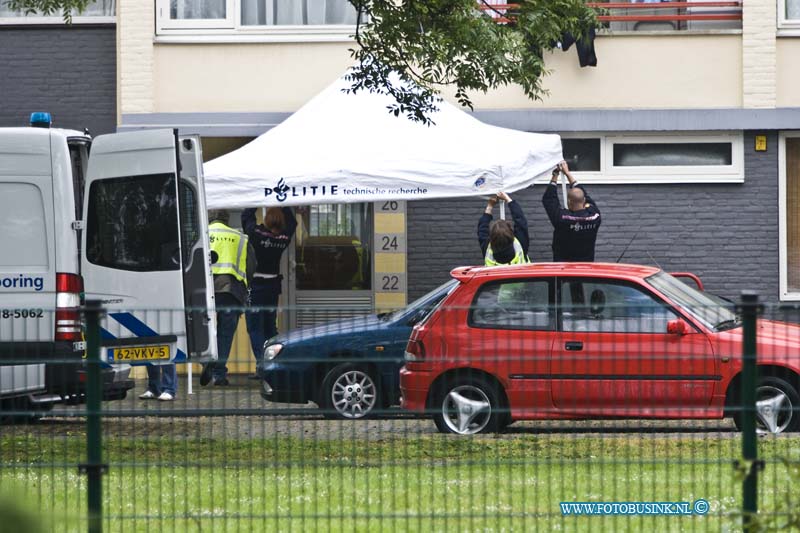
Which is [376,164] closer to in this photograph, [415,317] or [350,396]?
[415,317]

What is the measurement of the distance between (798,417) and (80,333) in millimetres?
6371

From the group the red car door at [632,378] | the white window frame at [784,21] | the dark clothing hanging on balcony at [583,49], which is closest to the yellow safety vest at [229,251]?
the dark clothing hanging on balcony at [583,49]

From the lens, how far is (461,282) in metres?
10.9

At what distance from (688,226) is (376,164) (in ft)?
15.3

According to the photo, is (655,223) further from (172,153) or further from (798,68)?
(172,153)

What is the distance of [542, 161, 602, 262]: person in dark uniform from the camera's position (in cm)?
1440

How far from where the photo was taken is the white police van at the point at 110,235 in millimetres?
10906

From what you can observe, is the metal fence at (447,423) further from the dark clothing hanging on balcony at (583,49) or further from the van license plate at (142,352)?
the dark clothing hanging on balcony at (583,49)

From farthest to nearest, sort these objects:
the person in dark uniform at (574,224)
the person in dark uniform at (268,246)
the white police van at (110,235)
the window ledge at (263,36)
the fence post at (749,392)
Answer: the window ledge at (263,36), the person in dark uniform at (268,246), the person in dark uniform at (574,224), the white police van at (110,235), the fence post at (749,392)

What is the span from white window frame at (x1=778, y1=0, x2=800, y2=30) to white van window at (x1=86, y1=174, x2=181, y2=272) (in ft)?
27.0

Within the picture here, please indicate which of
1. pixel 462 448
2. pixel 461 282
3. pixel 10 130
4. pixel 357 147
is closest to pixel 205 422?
pixel 462 448

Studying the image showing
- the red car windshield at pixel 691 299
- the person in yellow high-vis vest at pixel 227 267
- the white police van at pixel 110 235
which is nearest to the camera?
the red car windshield at pixel 691 299

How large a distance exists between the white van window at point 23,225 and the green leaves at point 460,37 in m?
3.11

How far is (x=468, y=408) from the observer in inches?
223
